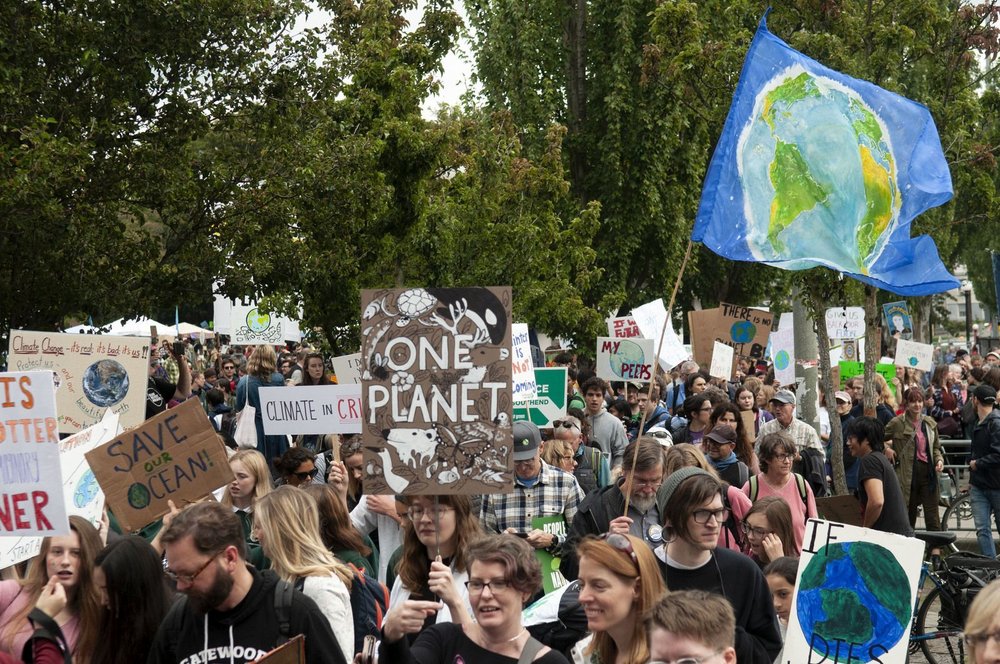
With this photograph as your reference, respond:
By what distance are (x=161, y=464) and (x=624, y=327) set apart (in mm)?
13730

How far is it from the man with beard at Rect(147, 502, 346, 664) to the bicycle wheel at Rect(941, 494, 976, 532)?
1095 cm

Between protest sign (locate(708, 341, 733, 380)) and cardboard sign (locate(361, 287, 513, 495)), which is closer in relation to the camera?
cardboard sign (locate(361, 287, 513, 495))

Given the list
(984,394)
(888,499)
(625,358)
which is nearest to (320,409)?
(888,499)

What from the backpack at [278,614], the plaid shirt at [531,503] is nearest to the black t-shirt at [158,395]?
the plaid shirt at [531,503]

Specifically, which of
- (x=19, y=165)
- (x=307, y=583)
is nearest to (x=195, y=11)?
(x=19, y=165)

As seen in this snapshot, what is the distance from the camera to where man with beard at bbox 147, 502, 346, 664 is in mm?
4539

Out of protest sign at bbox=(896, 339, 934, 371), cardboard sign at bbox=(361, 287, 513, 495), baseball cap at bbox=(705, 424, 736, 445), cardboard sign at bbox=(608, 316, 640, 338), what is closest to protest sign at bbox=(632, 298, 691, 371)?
cardboard sign at bbox=(608, 316, 640, 338)

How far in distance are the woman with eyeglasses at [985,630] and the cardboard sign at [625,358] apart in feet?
42.0

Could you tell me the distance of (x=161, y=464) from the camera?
7.30 metres

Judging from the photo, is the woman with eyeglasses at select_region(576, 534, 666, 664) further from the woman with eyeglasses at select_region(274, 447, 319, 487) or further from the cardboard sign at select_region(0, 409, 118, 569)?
the woman with eyeglasses at select_region(274, 447, 319, 487)

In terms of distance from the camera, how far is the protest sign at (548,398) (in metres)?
12.0

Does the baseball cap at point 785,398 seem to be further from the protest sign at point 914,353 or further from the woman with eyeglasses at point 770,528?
the protest sign at point 914,353

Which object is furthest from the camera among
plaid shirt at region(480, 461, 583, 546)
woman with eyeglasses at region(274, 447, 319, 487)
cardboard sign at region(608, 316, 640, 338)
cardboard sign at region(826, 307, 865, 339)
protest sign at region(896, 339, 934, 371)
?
cardboard sign at region(826, 307, 865, 339)

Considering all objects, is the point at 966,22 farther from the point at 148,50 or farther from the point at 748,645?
the point at 748,645
